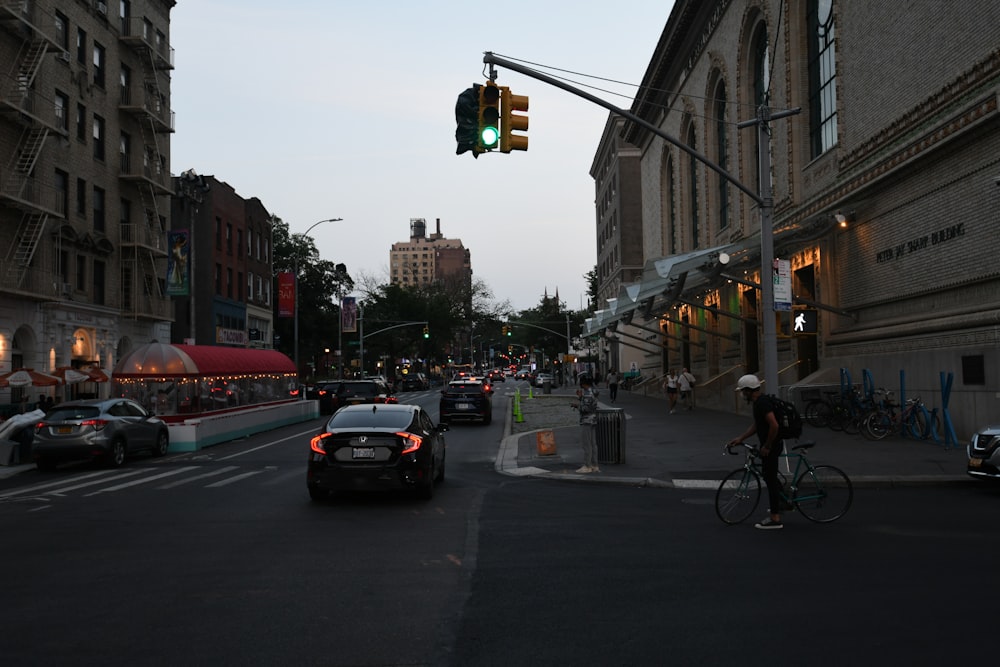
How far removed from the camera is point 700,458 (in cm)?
1758

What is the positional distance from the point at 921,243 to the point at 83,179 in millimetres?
31816

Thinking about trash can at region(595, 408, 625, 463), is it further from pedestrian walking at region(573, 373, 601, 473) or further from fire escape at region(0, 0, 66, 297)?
fire escape at region(0, 0, 66, 297)

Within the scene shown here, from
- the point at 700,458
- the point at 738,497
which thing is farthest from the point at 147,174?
the point at 738,497

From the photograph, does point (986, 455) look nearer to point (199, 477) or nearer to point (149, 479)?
point (199, 477)

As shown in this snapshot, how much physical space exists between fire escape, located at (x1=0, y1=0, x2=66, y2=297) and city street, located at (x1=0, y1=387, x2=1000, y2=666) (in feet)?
69.5

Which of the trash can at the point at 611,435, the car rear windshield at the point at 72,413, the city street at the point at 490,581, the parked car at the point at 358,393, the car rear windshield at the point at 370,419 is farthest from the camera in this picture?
the parked car at the point at 358,393

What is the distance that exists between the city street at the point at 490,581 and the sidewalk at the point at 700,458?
1470 millimetres

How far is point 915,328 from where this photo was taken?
20.8 meters

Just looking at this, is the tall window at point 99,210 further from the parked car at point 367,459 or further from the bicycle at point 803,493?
the bicycle at point 803,493

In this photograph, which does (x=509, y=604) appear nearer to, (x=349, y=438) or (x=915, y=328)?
(x=349, y=438)

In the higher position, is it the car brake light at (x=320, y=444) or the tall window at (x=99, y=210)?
the tall window at (x=99, y=210)

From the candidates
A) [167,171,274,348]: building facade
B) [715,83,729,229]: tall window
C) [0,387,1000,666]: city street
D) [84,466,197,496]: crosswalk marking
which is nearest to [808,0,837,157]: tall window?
[715,83,729,229]: tall window

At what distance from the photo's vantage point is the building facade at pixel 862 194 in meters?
18.3

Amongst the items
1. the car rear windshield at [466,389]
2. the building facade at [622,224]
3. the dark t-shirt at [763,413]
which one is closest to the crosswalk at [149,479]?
the dark t-shirt at [763,413]
